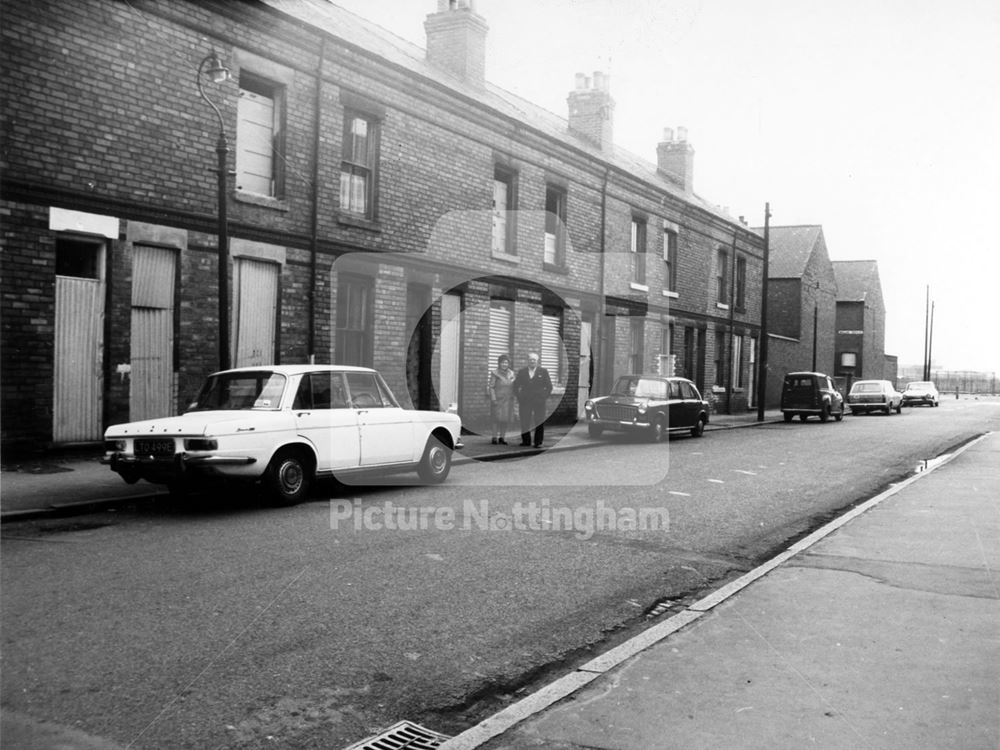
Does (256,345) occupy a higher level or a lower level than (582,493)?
higher

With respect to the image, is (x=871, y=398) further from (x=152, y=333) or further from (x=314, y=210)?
(x=152, y=333)

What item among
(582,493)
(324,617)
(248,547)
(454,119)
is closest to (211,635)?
(324,617)

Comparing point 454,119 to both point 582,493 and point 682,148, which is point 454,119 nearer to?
point 582,493

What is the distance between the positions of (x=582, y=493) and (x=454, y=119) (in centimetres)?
1110

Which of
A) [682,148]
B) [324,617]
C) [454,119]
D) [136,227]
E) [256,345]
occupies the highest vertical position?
[682,148]


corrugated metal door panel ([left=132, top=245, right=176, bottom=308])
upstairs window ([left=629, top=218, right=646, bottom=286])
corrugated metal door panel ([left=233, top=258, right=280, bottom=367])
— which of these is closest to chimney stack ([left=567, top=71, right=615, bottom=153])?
upstairs window ([left=629, top=218, right=646, bottom=286])

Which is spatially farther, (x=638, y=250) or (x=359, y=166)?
(x=638, y=250)

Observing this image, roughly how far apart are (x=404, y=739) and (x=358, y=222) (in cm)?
1410

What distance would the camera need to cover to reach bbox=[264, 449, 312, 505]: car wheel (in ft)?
31.1

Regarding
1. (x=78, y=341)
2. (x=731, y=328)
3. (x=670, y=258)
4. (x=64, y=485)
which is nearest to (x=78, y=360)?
(x=78, y=341)

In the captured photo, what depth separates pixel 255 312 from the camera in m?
15.3

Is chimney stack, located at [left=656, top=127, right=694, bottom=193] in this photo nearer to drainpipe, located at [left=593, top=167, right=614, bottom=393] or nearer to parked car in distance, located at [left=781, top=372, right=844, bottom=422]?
parked car in distance, located at [left=781, top=372, right=844, bottom=422]

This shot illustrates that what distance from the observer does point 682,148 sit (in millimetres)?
34875

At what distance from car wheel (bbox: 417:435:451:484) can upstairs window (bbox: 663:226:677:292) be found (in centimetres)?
1877
